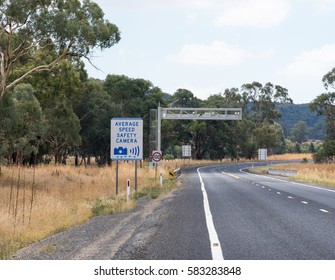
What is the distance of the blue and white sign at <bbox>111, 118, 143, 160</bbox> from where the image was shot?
2277 cm

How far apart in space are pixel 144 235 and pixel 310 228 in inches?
154

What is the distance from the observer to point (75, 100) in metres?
61.5

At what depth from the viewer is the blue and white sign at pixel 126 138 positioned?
74.7 feet

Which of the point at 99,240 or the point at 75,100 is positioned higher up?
the point at 75,100

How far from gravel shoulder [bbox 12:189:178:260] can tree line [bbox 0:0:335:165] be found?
15.1m

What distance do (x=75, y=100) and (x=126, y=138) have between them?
3985 centimetres

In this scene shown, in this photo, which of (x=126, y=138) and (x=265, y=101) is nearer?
(x=126, y=138)

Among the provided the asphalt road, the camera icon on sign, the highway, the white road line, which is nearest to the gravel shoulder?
the asphalt road

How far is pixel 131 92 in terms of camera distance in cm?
8012

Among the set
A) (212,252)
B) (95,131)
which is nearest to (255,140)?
(95,131)

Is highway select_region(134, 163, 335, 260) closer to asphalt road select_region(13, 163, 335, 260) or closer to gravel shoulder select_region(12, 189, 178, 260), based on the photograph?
asphalt road select_region(13, 163, 335, 260)

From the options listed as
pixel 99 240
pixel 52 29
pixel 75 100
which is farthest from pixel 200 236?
pixel 75 100

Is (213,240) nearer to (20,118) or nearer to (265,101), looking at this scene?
(20,118)

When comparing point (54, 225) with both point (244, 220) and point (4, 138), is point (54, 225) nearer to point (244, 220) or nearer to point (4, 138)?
point (244, 220)
